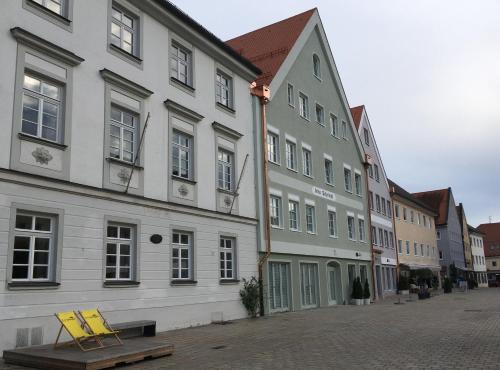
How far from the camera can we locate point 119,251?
1478 cm

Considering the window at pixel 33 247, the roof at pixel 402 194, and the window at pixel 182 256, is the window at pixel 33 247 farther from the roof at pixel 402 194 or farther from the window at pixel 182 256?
Result: the roof at pixel 402 194

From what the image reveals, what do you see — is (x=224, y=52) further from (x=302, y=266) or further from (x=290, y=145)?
(x=302, y=266)

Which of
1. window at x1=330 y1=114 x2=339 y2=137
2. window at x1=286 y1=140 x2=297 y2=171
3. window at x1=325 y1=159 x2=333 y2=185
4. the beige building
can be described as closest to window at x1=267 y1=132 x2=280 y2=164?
window at x1=286 y1=140 x2=297 y2=171

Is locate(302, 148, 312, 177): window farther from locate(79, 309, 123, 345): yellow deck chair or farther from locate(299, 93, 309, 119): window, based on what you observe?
locate(79, 309, 123, 345): yellow deck chair

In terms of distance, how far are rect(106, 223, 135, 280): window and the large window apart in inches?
80.0

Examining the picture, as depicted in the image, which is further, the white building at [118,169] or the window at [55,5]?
the window at [55,5]

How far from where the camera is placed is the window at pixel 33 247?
39.1ft

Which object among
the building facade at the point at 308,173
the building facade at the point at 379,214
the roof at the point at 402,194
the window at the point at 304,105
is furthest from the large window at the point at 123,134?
the roof at the point at 402,194

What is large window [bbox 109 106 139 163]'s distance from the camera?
15078mm

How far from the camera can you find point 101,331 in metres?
11.0

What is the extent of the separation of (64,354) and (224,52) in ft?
44.4

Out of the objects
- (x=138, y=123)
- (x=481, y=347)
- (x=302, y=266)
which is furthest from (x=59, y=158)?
(x=302, y=266)

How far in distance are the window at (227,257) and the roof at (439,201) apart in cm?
5120

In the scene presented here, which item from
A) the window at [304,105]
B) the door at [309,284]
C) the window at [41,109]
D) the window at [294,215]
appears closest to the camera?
the window at [41,109]
